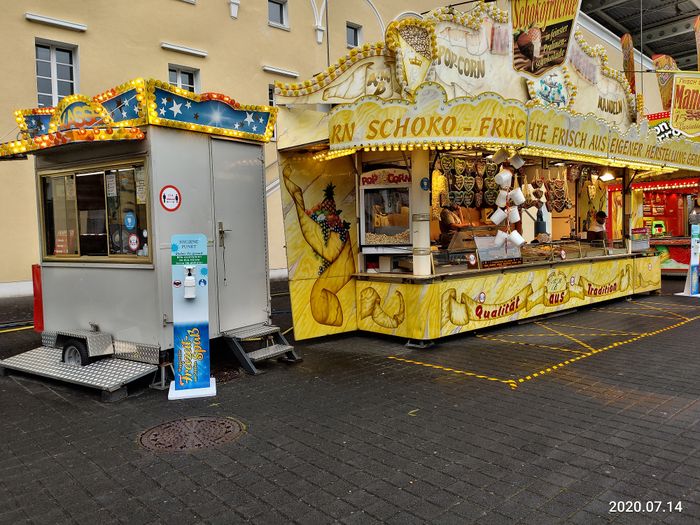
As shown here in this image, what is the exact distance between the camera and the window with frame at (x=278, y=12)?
57.0ft

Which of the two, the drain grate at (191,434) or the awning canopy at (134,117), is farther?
the awning canopy at (134,117)

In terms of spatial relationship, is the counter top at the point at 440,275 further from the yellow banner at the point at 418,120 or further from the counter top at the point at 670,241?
the counter top at the point at 670,241

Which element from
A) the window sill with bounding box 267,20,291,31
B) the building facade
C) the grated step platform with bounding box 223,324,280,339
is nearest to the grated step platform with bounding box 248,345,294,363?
the grated step platform with bounding box 223,324,280,339

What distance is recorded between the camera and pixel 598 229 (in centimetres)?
1215

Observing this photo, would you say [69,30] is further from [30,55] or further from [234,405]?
[234,405]

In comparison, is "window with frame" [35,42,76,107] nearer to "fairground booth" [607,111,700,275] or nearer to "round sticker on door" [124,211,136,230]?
"round sticker on door" [124,211,136,230]

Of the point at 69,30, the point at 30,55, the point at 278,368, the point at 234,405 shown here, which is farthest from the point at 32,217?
the point at 234,405

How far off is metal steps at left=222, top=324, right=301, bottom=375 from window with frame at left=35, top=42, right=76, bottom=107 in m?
Answer: 9.48

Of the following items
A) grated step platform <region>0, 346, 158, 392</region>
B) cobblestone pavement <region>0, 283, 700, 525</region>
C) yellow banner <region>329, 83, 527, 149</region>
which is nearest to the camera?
cobblestone pavement <region>0, 283, 700, 525</region>

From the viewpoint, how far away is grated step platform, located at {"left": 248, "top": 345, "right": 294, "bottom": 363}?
6.63 m

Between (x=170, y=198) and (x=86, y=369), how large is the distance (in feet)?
7.00

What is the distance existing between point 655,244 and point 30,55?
→ 1727cm

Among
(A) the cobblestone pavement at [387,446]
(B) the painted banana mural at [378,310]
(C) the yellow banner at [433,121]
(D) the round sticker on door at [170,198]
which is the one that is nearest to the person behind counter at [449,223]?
(B) the painted banana mural at [378,310]

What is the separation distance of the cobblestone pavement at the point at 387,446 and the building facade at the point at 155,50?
6489 millimetres
